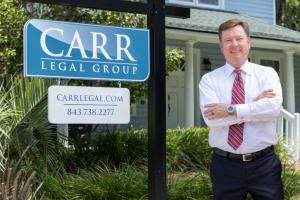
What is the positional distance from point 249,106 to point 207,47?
11425 mm

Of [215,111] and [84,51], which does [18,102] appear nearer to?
[84,51]

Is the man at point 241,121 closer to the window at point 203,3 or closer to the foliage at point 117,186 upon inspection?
the foliage at point 117,186

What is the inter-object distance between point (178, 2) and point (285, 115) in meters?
4.89

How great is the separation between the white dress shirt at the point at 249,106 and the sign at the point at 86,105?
2.82 feet

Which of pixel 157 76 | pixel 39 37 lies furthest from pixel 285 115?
pixel 39 37

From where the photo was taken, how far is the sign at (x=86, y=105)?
3963 millimetres

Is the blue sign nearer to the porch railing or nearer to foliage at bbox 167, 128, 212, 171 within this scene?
foliage at bbox 167, 128, 212, 171

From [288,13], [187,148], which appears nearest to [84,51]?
[187,148]

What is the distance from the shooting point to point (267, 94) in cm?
342

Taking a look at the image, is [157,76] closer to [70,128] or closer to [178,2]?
[70,128]

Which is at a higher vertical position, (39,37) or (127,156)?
(39,37)

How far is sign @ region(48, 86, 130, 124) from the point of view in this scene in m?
3.96

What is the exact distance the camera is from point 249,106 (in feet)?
11.0

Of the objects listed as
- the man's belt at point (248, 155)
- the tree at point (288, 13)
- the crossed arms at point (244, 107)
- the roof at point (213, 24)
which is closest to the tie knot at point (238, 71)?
the crossed arms at point (244, 107)
